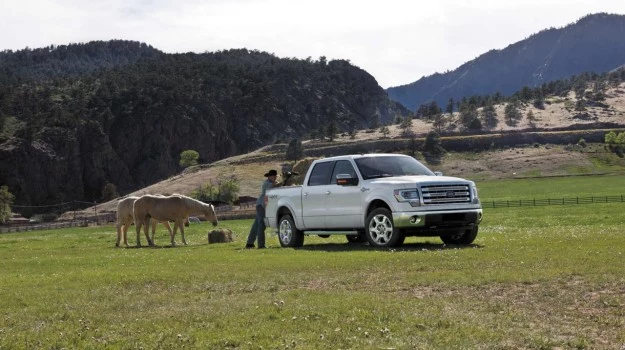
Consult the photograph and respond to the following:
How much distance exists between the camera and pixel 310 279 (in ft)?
43.2

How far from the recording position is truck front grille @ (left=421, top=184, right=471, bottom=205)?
18.8 metres

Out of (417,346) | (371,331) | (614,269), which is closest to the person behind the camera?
(417,346)

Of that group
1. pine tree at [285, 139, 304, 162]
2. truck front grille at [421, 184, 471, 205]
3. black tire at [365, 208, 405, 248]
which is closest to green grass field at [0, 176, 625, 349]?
black tire at [365, 208, 405, 248]

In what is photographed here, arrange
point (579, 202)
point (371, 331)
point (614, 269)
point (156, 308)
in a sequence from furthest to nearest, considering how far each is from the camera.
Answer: point (579, 202), point (614, 269), point (156, 308), point (371, 331)

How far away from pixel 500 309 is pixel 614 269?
4033 millimetres

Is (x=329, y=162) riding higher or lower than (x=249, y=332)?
higher

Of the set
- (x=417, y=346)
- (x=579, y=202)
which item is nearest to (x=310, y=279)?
(x=417, y=346)

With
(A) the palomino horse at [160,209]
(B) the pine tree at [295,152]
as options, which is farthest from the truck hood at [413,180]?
(B) the pine tree at [295,152]

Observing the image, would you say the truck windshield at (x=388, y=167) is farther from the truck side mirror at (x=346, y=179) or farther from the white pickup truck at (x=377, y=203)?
the truck side mirror at (x=346, y=179)

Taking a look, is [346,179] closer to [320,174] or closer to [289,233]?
[320,174]

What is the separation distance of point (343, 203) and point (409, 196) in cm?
249

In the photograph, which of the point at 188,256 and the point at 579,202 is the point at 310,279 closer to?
the point at 188,256

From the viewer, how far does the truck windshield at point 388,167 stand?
806 inches

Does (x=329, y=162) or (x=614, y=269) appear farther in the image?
(x=329, y=162)
